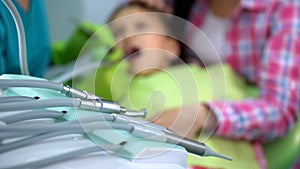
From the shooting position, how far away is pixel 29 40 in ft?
2.37

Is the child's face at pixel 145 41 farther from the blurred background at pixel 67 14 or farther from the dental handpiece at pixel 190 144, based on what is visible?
the blurred background at pixel 67 14

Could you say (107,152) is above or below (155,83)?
below

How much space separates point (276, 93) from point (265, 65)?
8 cm

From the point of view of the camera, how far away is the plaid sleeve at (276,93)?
1029 millimetres

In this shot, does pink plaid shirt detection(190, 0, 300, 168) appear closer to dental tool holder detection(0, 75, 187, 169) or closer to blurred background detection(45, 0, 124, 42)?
dental tool holder detection(0, 75, 187, 169)

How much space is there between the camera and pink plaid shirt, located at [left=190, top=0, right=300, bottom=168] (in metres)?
1.04

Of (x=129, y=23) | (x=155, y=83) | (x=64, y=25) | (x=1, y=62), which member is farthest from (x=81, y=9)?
(x=129, y=23)

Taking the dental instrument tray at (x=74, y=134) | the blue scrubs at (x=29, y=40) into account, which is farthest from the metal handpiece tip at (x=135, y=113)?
the blue scrubs at (x=29, y=40)

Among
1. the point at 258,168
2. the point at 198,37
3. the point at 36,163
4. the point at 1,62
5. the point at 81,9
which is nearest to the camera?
the point at 36,163

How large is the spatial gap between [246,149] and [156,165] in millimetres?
641

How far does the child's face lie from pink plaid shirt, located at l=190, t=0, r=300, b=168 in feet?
0.73

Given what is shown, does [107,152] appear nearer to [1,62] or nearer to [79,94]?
[79,94]

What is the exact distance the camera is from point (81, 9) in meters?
1.83

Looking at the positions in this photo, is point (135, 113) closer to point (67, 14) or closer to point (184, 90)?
point (184, 90)
